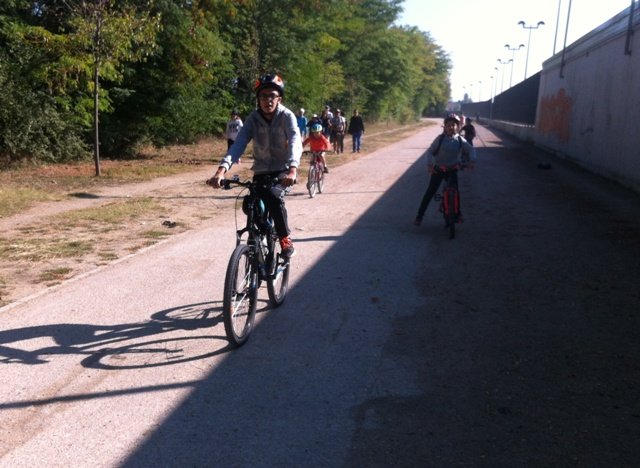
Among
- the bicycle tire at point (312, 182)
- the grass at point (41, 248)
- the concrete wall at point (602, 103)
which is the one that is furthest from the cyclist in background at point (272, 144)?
the concrete wall at point (602, 103)

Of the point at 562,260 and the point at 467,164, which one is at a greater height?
the point at 467,164

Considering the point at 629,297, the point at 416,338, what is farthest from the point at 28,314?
the point at 629,297

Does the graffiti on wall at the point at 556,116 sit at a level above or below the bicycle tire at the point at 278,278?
above

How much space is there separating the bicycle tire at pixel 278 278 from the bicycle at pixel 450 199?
3.83 metres

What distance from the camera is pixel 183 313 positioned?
5.51m

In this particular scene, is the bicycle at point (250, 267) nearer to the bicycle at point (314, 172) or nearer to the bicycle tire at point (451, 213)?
the bicycle tire at point (451, 213)

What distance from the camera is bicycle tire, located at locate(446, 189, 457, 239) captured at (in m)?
9.04

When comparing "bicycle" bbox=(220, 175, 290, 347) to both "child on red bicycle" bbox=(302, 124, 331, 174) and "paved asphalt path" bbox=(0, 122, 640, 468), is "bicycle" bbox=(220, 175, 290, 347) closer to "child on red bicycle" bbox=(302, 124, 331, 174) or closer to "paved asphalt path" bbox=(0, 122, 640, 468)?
"paved asphalt path" bbox=(0, 122, 640, 468)

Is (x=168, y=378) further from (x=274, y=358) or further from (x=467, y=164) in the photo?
(x=467, y=164)

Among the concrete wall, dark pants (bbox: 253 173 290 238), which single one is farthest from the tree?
the concrete wall

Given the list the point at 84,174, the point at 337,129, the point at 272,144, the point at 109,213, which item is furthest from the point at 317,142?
the point at 337,129

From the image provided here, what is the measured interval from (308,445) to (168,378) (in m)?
1.25

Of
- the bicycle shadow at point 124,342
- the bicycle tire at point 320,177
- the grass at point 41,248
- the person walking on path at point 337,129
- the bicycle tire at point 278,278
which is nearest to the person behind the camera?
the bicycle shadow at point 124,342

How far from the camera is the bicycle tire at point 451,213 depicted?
904 centimetres
